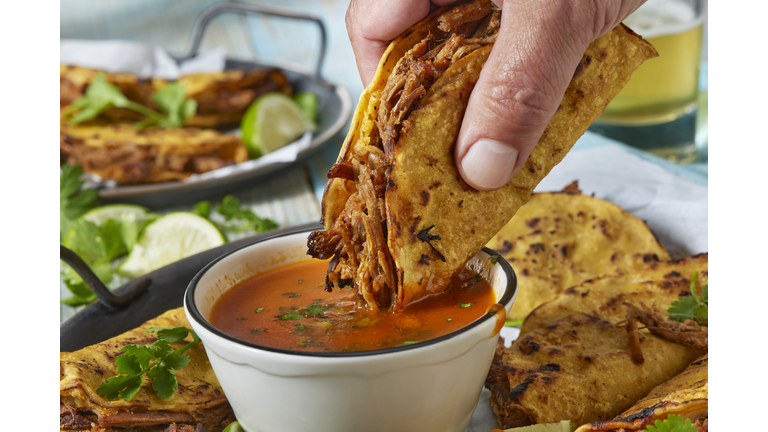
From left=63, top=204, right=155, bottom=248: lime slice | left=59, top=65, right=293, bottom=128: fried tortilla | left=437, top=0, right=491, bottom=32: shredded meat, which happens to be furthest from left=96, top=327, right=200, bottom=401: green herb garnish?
left=59, top=65, right=293, bottom=128: fried tortilla

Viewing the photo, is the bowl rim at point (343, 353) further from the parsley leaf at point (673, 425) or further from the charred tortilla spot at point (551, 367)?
the parsley leaf at point (673, 425)

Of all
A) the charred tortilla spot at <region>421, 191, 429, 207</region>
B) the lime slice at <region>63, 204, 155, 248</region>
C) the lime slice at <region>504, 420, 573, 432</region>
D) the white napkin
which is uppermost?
the charred tortilla spot at <region>421, 191, 429, 207</region>

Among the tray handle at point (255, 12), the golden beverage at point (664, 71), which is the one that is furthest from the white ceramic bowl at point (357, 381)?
the tray handle at point (255, 12)

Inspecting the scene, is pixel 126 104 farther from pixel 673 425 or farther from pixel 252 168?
pixel 673 425

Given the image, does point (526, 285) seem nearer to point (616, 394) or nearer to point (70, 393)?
point (616, 394)

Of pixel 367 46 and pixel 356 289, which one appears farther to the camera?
pixel 367 46

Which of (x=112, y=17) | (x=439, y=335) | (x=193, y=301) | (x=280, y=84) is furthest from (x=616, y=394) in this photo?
(x=112, y=17)

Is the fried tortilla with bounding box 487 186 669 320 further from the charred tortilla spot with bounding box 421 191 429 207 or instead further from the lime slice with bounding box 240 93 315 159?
the lime slice with bounding box 240 93 315 159
